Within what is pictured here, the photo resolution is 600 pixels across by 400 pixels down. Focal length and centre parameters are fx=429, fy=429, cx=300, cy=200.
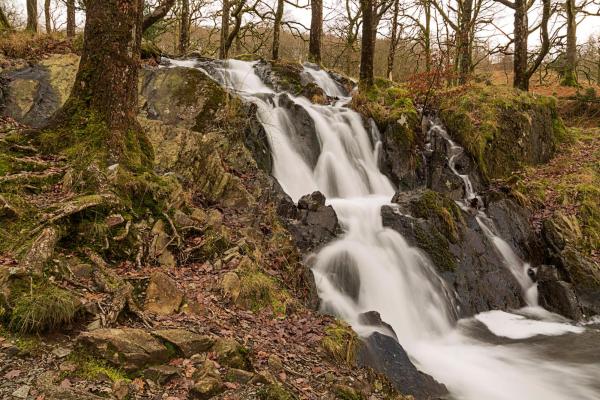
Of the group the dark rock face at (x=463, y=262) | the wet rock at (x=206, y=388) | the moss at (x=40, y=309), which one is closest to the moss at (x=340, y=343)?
the wet rock at (x=206, y=388)

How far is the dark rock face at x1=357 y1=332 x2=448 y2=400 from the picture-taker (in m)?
4.61

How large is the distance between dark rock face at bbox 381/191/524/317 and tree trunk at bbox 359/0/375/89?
17.4 feet

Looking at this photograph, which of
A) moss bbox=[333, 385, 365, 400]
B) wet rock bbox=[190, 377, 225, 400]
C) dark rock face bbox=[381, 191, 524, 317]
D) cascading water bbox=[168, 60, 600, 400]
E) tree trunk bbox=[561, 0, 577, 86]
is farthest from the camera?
tree trunk bbox=[561, 0, 577, 86]

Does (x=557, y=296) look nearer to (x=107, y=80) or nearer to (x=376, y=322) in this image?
(x=376, y=322)

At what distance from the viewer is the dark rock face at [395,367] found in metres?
4.61

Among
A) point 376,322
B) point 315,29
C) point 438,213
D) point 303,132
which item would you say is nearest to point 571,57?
point 315,29

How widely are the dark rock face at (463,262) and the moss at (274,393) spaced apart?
5294 mm

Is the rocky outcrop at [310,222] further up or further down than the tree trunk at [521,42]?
further down

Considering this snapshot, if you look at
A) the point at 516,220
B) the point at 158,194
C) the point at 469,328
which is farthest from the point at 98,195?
the point at 516,220

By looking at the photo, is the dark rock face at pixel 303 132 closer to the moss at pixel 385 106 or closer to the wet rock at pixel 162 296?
the moss at pixel 385 106

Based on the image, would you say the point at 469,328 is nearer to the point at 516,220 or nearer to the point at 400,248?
the point at 400,248

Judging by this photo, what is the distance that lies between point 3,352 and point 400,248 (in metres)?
6.43

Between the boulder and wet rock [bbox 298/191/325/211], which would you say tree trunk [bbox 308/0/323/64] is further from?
the boulder

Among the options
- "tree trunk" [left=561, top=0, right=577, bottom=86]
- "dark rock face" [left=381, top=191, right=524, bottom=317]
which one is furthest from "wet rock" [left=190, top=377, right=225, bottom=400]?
"tree trunk" [left=561, top=0, right=577, bottom=86]
